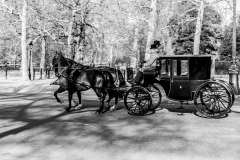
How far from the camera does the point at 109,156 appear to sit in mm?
5184

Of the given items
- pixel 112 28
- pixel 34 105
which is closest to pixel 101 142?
pixel 34 105

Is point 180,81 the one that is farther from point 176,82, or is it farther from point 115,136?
point 115,136

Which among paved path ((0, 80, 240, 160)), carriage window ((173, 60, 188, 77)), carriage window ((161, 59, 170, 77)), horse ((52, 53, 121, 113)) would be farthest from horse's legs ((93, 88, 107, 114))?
carriage window ((173, 60, 188, 77))

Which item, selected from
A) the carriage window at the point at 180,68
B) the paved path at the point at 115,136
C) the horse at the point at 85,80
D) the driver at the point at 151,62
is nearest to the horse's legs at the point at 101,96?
the horse at the point at 85,80

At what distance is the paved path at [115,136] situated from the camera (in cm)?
529

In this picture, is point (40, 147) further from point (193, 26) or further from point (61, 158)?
point (193, 26)

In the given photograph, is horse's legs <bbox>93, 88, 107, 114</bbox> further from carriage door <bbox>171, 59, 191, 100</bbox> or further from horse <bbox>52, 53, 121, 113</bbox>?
carriage door <bbox>171, 59, 191, 100</bbox>

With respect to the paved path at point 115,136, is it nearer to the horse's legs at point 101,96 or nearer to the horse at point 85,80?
the horse's legs at point 101,96

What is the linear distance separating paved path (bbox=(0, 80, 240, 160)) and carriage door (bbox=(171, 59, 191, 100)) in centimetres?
72

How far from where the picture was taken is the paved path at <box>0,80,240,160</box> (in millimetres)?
5289

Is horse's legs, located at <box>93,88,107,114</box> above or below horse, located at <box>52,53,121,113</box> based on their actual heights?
below

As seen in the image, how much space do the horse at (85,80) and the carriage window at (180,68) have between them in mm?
2236

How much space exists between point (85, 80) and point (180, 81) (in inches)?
121

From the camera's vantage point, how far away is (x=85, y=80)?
9352 millimetres
